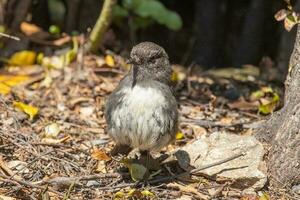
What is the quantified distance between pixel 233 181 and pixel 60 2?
352 cm

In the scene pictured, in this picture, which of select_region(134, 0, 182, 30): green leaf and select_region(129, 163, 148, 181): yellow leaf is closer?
select_region(129, 163, 148, 181): yellow leaf

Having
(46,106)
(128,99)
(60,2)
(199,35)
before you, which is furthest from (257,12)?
(128,99)

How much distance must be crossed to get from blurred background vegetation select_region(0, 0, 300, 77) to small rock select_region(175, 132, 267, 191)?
1897 millimetres

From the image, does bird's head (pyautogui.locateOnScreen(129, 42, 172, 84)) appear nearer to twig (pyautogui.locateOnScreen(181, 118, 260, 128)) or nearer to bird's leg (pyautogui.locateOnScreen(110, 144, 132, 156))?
bird's leg (pyautogui.locateOnScreen(110, 144, 132, 156))

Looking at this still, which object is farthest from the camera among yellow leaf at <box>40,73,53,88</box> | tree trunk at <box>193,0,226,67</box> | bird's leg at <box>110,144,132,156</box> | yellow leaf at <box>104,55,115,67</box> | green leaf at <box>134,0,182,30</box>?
tree trunk at <box>193,0,226,67</box>

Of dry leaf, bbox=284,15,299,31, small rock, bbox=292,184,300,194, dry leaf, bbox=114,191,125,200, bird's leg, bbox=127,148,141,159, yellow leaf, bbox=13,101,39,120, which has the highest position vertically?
dry leaf, bbox=284,15,299,31

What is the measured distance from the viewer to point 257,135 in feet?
15.6

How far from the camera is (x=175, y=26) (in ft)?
20.8

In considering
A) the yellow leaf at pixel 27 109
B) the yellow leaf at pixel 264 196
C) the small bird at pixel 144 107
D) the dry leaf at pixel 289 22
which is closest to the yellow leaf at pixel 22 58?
the yellow leaf at pixel 27 109

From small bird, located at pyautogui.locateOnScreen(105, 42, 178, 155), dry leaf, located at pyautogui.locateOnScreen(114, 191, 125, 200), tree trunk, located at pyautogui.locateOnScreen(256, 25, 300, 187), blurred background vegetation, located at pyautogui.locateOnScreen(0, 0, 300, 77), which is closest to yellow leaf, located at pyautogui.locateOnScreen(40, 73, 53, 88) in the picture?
blurred background vegetation, located at pyautogui.locateOnScreen(0, 0, 300, 77)

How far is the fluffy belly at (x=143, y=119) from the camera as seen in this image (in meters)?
4.11

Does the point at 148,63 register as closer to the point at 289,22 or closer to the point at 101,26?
the point at 289,22

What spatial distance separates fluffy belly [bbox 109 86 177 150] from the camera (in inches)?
162

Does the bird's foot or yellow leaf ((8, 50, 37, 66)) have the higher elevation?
yellow leaf ((8, 50, 37, 66))
